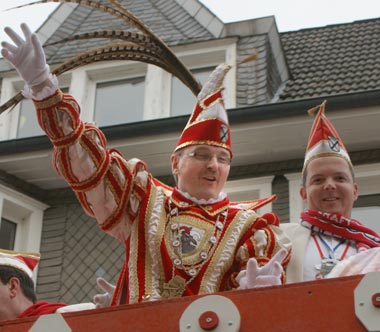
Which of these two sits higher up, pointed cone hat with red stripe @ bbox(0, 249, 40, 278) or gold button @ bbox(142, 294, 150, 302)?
pointed cone hat with red stripe @ bbox(0, 249, 40, 278)

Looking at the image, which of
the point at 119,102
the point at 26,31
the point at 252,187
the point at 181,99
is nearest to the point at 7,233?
the point at 119,102

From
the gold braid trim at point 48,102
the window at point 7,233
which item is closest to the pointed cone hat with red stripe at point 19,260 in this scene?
the gold braid trim at point 48,102

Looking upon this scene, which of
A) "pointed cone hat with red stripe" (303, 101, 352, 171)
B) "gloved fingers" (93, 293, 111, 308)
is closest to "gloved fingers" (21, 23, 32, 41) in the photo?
"gloved fingers" (93, 293, 111, 308)

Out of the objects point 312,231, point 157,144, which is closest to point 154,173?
point 157,144

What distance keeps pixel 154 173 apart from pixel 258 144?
1034 millimetres

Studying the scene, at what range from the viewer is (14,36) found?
4.29 metres

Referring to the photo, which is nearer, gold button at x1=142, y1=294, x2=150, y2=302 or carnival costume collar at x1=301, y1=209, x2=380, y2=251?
gold button at x1=142, y1=294, x2=150, y2=302

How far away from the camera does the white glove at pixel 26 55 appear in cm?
428

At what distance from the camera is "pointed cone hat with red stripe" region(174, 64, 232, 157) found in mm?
4781

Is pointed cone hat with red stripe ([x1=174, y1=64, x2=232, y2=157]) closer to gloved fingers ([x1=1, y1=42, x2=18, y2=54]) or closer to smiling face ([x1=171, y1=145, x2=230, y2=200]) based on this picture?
smiling face ([x1=171, y1=145, x2=230, y2=200])

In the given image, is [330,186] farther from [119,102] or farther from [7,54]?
[119,102]

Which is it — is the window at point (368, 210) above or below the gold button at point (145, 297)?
above

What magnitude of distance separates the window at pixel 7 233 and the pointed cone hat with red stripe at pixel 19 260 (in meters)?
3.94

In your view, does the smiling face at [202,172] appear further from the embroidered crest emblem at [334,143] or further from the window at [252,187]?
the window at [252,187]
